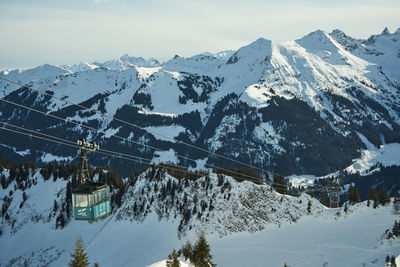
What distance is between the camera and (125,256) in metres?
104

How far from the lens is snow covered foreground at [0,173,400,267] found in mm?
87188

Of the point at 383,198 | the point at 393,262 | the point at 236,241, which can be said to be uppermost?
the point at 383,198

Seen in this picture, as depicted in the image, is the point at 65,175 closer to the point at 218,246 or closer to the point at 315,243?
the point at 218,246

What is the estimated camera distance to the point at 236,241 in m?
101

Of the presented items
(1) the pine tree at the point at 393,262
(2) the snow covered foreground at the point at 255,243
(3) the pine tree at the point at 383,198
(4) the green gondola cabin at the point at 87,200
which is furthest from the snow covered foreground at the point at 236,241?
(4) the green gondola cabin at the point at 87,200

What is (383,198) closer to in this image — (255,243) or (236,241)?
(255,243)

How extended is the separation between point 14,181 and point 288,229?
9823 centimetres

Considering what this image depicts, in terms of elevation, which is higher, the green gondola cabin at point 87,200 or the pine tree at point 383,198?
the green gondola cabin at point 87,200

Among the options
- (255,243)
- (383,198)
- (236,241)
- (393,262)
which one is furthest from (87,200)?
(383,198)

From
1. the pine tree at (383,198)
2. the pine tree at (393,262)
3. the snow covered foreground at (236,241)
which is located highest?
the pine tree at (383,198)

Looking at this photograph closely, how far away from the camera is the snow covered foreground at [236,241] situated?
87188mm

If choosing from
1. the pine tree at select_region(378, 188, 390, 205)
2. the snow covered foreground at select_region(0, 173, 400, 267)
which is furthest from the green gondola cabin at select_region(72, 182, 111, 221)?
the pine tree at select_region(378, 188, 390, 205)

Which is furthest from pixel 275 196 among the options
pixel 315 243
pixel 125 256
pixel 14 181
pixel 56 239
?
pixel 14 181

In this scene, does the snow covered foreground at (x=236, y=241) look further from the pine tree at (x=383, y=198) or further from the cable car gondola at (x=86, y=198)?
Answer: the cable car gondola at (x=86, y=198)
